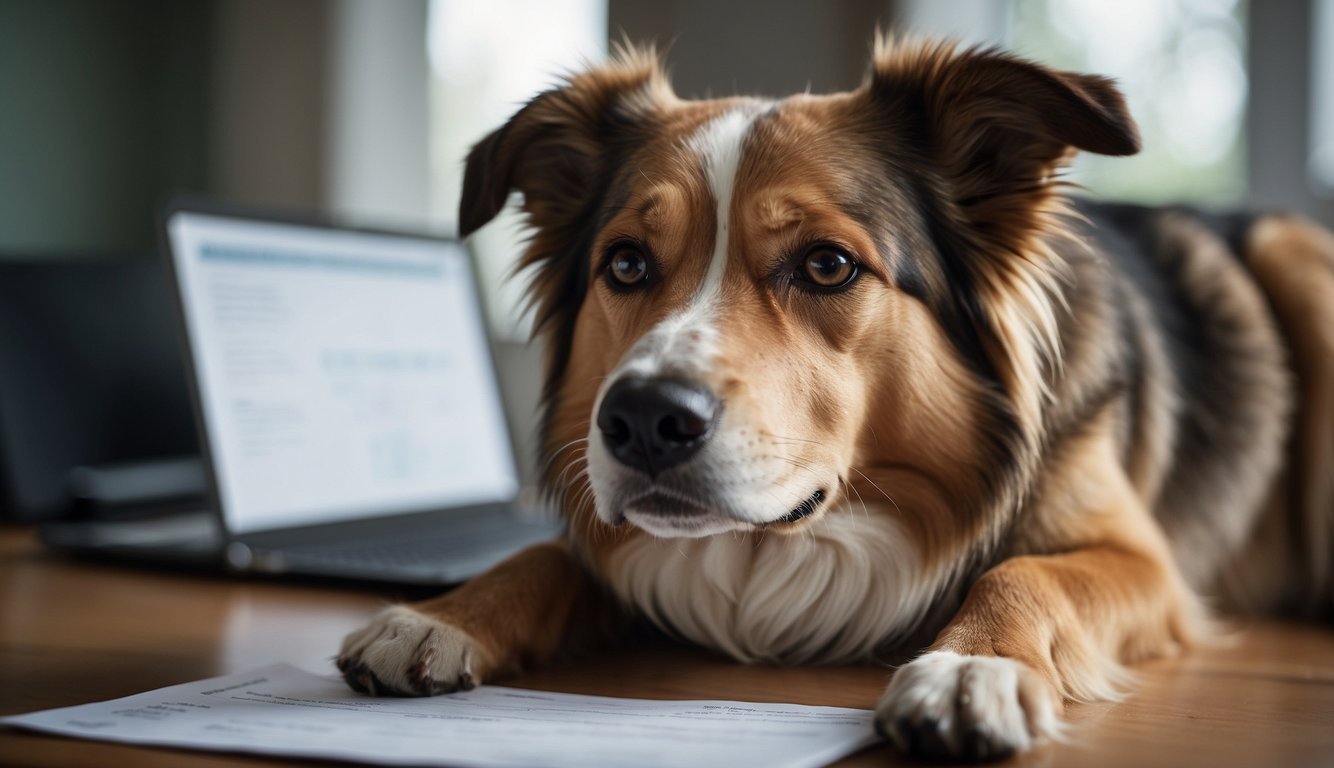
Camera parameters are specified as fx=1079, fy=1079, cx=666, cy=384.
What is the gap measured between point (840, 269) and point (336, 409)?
1035 mm

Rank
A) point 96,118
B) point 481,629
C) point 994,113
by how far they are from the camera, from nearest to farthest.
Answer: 1. point 481,629
2. point 994,113
3. point 96,118

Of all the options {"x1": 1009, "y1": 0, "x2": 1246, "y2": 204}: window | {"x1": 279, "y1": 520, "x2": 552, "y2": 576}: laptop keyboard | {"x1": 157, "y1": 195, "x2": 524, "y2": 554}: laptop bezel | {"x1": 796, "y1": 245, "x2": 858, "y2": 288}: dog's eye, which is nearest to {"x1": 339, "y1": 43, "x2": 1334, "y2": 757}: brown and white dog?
{"x1": 796, "y1": 245, "x2": 858, "y2": 288}: dog's eye

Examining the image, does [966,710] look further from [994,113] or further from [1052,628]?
[994,113]

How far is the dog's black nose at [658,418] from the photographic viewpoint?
100 cm

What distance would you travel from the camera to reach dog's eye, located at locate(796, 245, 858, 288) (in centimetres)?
121

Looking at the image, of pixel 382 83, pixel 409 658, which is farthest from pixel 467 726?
pixel 382 83

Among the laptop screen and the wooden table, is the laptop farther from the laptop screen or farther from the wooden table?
the wooden table

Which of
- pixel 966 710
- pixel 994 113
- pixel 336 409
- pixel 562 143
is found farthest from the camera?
pixel 336 409

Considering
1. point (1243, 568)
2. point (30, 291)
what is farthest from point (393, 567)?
point (1243, 568)

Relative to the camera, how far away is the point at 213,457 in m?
1.63

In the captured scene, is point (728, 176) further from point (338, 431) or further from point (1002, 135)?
point (338, 431)

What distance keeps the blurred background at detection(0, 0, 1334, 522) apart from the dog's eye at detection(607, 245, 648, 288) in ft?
5.04

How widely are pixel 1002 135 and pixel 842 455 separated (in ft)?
1.42

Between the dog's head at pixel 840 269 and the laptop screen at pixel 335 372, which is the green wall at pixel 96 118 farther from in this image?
the dog's head at pixel 840 269
